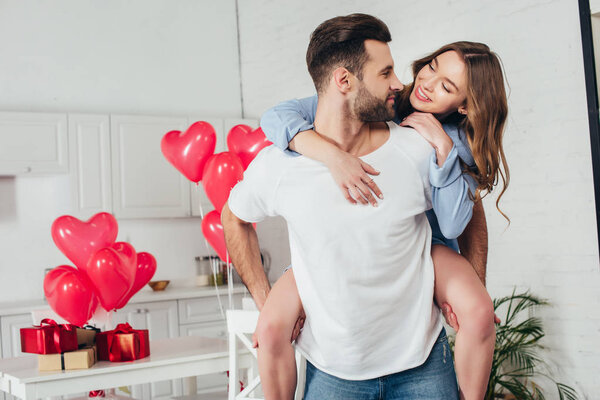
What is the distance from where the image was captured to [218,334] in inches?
216

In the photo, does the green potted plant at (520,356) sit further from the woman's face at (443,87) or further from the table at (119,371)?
the woman's face at (443,87)

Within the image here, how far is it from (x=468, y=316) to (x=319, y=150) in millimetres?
507

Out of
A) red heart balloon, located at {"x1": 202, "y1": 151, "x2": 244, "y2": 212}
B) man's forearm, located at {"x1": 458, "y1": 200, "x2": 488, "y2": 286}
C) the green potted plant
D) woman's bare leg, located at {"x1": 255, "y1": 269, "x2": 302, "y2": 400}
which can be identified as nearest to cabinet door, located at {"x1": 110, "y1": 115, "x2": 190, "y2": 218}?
red heart balloon, located at {"x1": 202, "y1": 151, "x2": 244, "y2": 212}

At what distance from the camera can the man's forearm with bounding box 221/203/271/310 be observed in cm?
189

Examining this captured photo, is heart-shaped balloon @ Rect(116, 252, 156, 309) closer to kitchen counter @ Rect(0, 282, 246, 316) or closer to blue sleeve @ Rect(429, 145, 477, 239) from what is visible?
kitchen counter @ Rect(0, 282, 246, 316)

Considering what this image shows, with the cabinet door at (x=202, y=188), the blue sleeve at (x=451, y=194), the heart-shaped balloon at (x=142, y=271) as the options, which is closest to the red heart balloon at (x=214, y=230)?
the heart-shaped balloon at (x=142, y=271)

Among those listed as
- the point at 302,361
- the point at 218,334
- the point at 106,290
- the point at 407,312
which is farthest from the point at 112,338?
the point at 218,334

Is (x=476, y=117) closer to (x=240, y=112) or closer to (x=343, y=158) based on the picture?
(x=343, y=158)

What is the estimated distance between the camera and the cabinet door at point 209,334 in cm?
532

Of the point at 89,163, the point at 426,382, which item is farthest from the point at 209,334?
the point at 426,382

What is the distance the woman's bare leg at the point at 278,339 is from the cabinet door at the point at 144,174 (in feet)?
12.4

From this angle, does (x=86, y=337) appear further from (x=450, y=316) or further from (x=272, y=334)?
(x=450, y=316)

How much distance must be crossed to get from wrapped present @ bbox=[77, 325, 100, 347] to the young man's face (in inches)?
74.0

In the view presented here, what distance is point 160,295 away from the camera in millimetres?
5188
